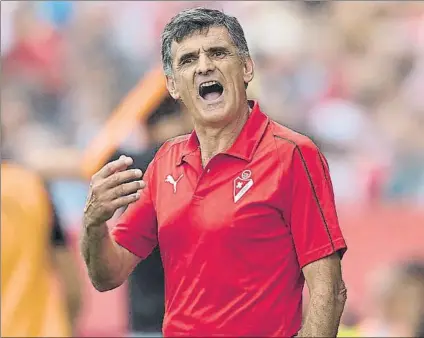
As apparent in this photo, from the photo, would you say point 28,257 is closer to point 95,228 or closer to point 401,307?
point 95,228

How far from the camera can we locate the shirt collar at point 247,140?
2777 millimetres

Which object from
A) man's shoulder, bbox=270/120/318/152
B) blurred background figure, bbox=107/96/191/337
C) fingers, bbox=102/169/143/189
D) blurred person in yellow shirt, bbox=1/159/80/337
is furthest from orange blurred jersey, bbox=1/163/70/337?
man's shoulder, bbox=270/120/318/152

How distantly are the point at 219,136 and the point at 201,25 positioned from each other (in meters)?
0.28

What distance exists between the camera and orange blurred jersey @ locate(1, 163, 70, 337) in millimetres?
4164

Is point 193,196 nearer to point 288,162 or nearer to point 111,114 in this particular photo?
point 288,162

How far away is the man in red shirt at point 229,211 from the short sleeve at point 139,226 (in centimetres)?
6

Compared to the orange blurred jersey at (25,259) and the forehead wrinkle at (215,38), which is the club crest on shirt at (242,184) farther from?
the orange blurred jersey at (25,259)

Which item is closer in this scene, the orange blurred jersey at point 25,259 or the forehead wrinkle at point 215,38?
the forehead wrinkle at point 215,38

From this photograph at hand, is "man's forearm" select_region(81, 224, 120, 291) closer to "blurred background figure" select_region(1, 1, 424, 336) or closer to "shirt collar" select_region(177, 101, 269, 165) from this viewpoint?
"shirt collar" select_region(177, 101, 269, 165)

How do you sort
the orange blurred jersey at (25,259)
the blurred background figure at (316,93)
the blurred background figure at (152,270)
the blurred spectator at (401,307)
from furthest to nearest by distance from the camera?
the blurred background figure at (316,93), the blurred spectator at (401,307), the blurred background figure at (152,270), the orange blurred jersey at (25,259)

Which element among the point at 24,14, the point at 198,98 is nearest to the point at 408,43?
the point at 24,14

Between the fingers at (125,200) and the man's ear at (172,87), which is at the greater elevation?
the man's ear at (172,87)

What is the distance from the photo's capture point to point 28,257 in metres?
4.20

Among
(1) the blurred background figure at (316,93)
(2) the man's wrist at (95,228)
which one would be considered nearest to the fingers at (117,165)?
(2) the man's wrist at (95,228)
